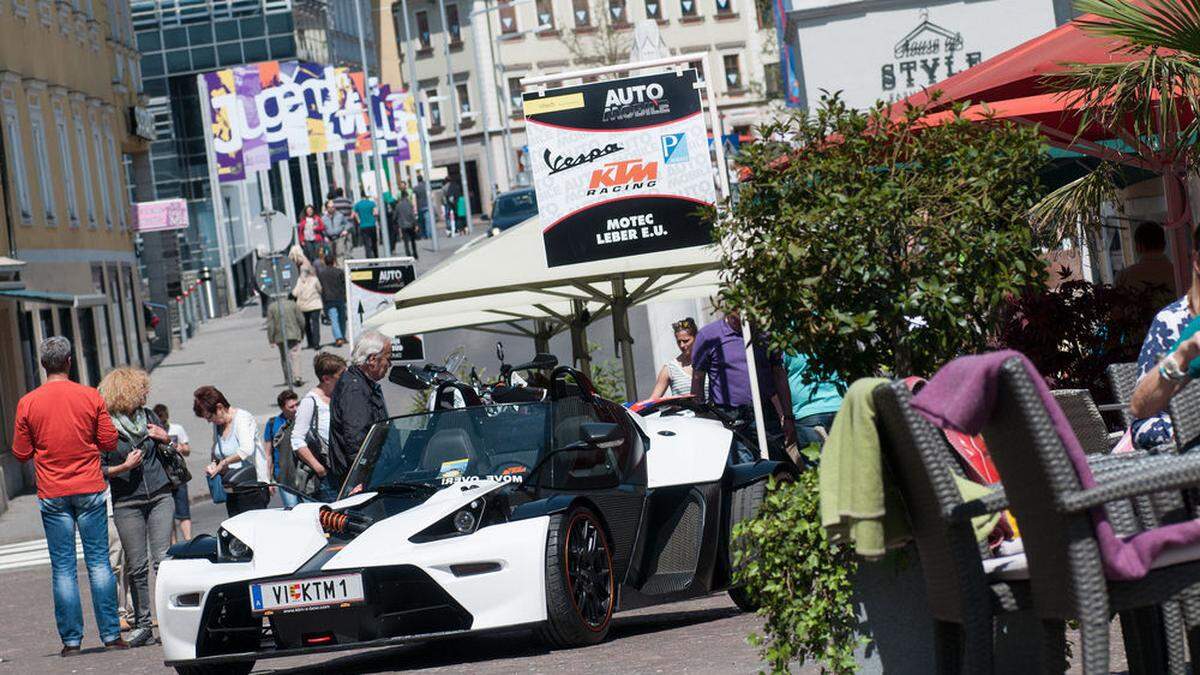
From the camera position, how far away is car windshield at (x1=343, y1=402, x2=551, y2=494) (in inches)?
437

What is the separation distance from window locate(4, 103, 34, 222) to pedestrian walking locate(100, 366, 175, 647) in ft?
78.8

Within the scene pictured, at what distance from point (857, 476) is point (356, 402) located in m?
8.44

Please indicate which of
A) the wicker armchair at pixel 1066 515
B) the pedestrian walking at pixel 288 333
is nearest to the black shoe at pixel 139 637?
the wicker armchair at pixel 1066 515

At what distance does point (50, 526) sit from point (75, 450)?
54 centimetres

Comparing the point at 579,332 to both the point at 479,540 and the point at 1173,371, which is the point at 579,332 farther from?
the point at 1173,371

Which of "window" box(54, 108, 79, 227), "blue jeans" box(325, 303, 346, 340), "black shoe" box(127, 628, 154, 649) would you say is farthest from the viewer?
"window" box(54, 108, 79, 227)

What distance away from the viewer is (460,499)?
1052cm

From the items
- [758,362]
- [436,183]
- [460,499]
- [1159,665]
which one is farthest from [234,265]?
[1159,665]

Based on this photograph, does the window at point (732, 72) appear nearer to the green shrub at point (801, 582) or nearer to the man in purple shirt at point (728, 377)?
the man in purple shirt at point (728, 377)

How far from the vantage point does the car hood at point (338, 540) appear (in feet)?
33.6

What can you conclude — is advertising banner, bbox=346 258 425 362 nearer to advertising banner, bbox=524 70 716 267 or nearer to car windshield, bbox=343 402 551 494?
advertising banner, bbox=524 70 716 267

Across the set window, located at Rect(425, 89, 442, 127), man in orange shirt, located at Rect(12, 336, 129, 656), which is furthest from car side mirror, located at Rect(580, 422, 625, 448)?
window, located at Rect(425, 89, 442, 127)

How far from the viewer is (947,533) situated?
5254 mm

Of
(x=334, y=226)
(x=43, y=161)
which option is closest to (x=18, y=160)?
(x=43, y=161)
